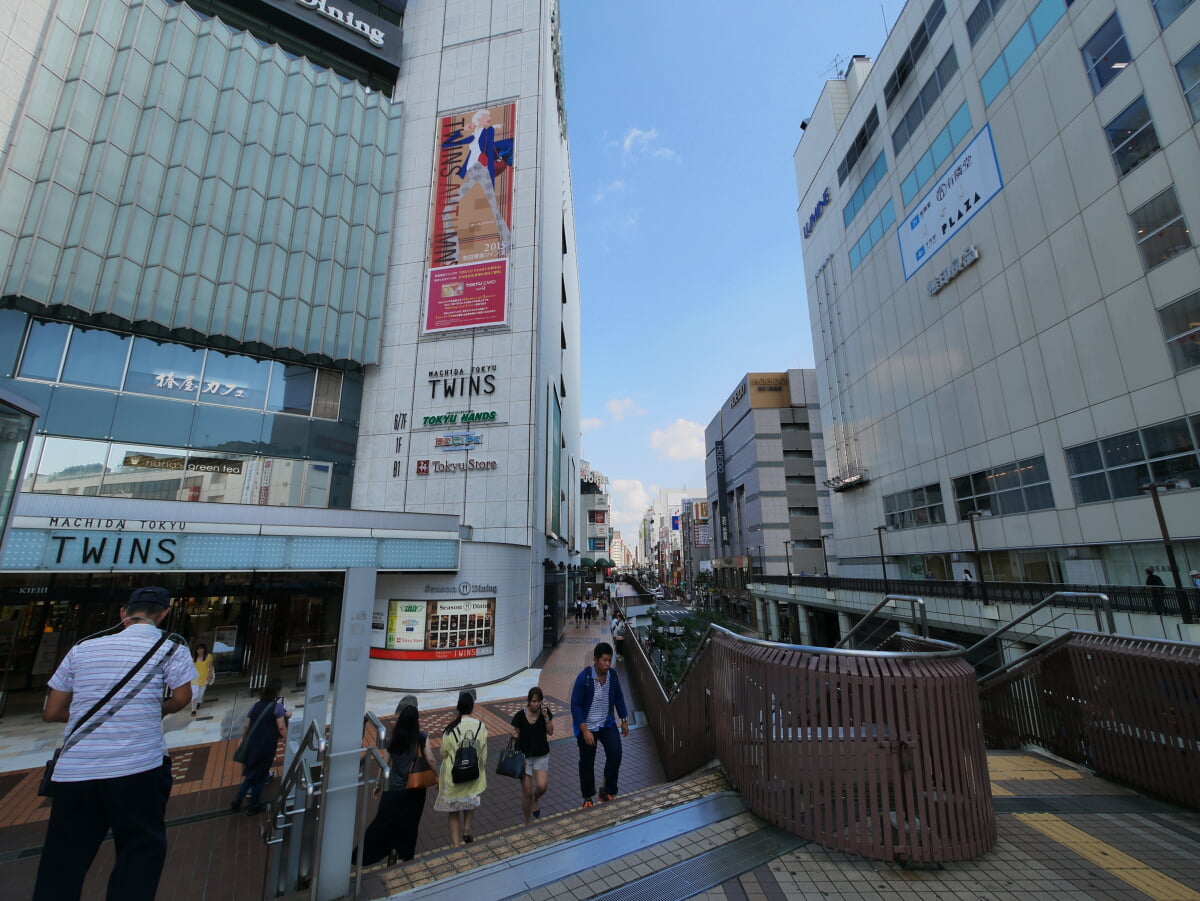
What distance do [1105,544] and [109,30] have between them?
1574 inches

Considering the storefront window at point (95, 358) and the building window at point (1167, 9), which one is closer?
the building window at point (1167, 9)

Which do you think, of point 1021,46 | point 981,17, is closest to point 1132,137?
point 1021,46

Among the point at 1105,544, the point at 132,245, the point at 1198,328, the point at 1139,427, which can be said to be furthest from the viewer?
the point at 132,245

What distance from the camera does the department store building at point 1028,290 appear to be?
14.2m

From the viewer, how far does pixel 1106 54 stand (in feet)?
51.6

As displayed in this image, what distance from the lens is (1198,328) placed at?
1334cm

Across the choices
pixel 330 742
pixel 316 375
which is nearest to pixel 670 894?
pixel 330 742

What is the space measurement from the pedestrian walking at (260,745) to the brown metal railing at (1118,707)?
9182mm

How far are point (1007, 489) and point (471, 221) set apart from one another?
2551 centimetres

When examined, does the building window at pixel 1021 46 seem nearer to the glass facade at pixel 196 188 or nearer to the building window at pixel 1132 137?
the building window at pixel 1132 137

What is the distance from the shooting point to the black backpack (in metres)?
4.89

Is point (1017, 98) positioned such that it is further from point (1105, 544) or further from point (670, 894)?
point (670, 894)

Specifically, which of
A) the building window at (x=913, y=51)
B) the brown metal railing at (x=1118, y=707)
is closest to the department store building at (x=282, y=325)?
the brown metal railing at (x=1118, y=707)

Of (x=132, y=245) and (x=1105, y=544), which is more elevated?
(x=132, y=245)
